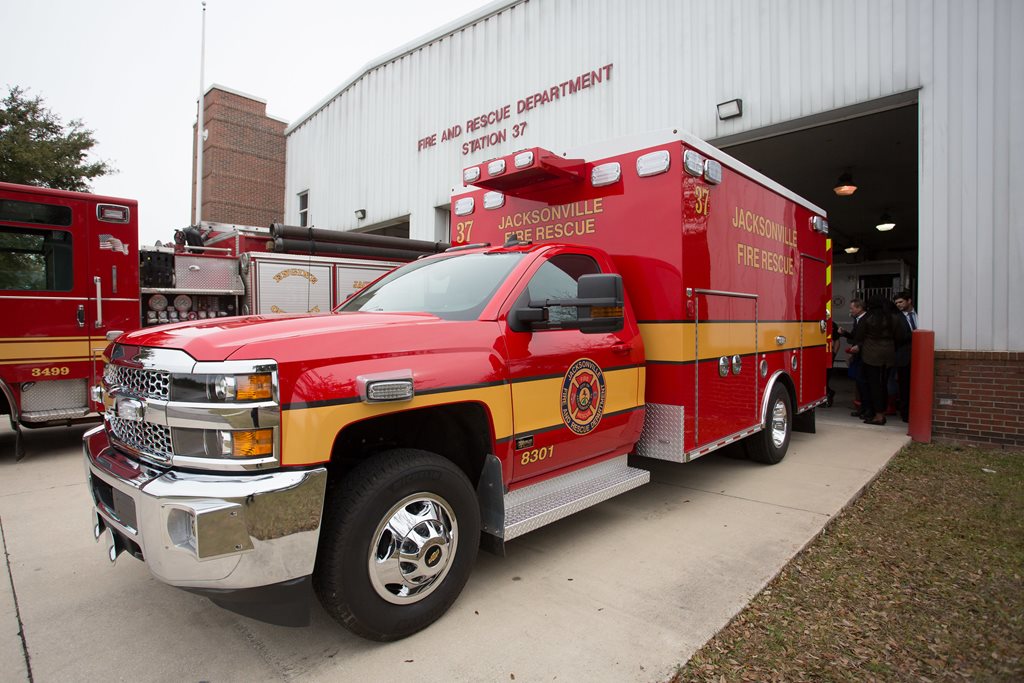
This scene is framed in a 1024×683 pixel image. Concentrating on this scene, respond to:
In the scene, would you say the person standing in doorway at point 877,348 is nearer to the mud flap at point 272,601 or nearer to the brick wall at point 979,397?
the brick wall at point 979,397

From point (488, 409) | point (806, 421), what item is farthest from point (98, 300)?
point (806, 421)

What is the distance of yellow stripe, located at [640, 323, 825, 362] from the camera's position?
14.2ft

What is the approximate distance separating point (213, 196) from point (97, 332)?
16512 millimetres

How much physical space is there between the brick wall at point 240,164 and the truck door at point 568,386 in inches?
774

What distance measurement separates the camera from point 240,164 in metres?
21.1

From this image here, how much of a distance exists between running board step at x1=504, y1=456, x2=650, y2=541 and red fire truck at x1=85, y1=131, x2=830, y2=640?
0.06ft

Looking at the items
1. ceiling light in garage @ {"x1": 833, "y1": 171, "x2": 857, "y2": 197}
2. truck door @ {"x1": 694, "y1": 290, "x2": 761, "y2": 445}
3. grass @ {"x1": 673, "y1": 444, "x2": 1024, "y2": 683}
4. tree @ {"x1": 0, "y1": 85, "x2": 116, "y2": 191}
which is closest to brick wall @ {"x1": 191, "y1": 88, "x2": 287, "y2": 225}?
tree @ {"x1": 0, "y1": 85, "x2": 116, "y2": 191}

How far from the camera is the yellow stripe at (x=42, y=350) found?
20.1 ft

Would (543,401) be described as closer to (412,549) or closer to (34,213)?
(412,549)

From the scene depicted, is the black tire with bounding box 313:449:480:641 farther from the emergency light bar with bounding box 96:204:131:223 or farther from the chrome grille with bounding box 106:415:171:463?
the emergency light bar with bounding box 96:204:131:223

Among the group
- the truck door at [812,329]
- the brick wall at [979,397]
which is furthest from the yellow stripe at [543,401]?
the brick wall at [979,397]

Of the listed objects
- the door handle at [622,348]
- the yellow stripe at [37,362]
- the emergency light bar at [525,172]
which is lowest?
the yellow stripe at [37,362]

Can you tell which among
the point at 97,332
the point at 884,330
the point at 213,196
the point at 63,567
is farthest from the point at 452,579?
the point at 213,196

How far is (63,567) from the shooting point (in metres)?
3.63
